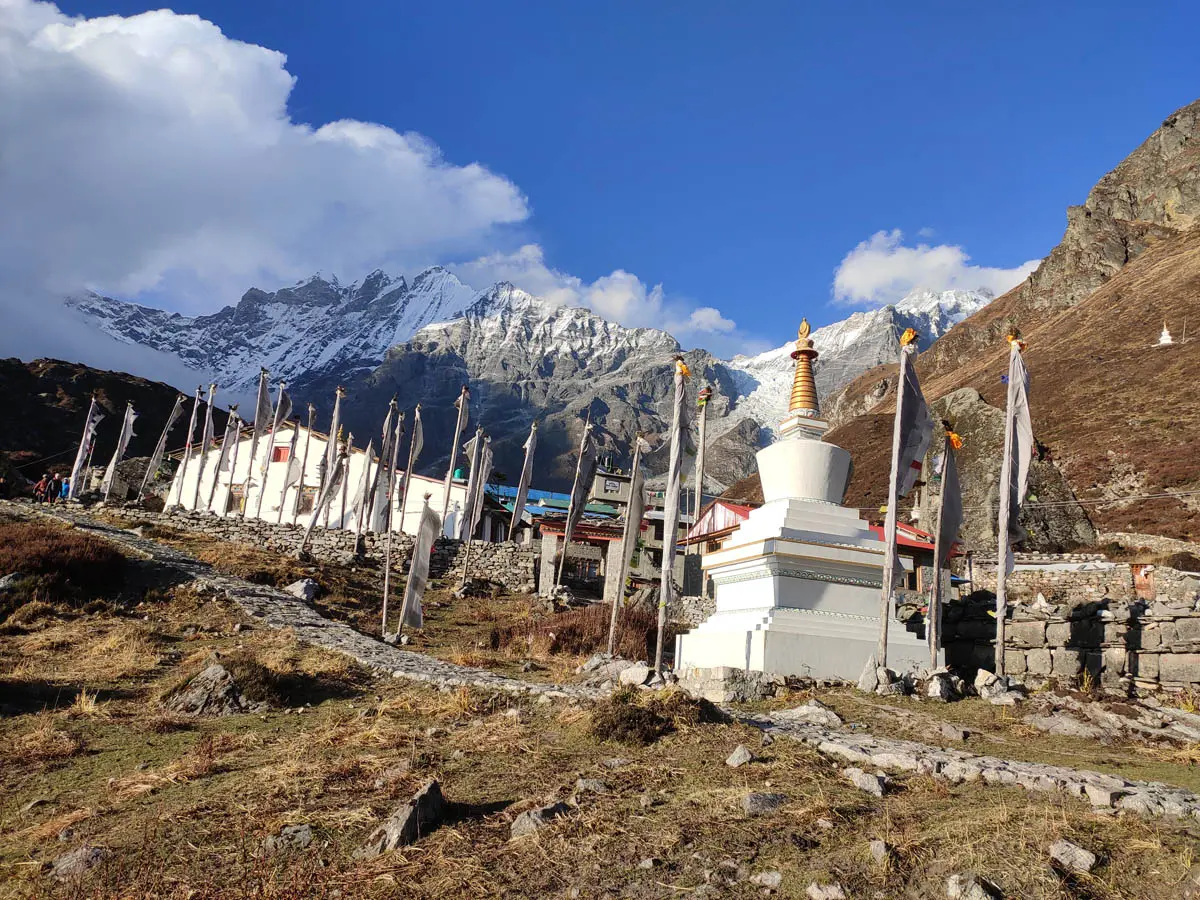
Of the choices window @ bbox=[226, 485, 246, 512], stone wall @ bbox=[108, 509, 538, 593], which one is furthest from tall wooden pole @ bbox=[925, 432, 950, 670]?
window @ bbox=[226, 485, 246, 512]

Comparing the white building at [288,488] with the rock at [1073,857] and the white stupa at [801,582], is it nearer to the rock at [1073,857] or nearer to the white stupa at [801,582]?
the white stupa at [801,582]

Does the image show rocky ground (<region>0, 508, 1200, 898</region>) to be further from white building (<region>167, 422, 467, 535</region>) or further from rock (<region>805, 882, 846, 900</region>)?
white building (<region>167, 422, 467, 535</region>)

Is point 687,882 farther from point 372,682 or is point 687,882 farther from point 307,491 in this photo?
point 307,491

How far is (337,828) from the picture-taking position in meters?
5.92

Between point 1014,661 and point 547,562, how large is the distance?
857 inches

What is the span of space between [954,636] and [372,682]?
11250mm

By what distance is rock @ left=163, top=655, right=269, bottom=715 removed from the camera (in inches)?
431

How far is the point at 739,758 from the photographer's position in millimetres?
6996

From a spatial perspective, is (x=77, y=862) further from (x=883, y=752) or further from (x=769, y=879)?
(x=883, y=752)

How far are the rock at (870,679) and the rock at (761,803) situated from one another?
19.4ft


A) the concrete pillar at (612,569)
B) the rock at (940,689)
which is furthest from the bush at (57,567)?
the rock at (940,689)

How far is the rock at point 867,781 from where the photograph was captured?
614cm

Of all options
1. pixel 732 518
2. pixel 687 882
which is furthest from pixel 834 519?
pixel 732 518

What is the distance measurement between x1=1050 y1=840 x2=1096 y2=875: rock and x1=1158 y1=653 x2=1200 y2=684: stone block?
28.6 ft
